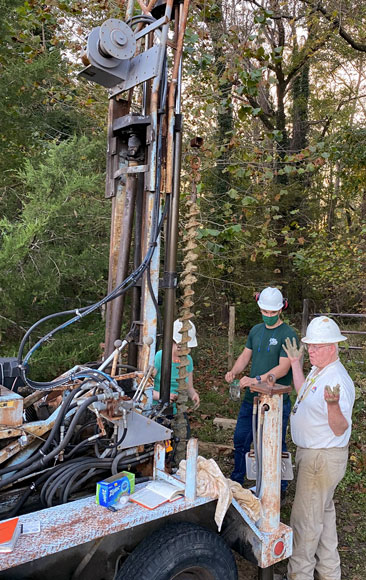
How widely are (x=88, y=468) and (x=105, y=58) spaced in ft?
7.77

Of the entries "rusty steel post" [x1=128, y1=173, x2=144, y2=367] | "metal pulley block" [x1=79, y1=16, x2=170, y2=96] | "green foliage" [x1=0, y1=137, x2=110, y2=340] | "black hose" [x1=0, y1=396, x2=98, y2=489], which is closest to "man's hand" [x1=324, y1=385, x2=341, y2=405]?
"rusty steel post" [x1=128, y1=173, x2=144, y2=367]

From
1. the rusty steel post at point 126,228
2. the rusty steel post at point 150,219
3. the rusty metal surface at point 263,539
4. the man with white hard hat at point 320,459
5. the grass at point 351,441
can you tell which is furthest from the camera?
the grass at point 351,441

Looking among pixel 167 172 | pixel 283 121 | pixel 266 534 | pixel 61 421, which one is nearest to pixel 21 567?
pixel 61 421

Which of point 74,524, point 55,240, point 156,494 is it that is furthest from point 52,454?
point 55,240

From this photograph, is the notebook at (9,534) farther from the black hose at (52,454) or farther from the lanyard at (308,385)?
the lanyard at (308,385)

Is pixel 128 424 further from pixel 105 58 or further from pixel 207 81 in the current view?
pixel 207 81

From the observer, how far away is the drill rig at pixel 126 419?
2301 millimetres

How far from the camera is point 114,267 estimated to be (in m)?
3.22

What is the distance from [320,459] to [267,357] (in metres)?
1.29

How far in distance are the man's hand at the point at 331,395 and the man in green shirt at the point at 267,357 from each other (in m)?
1.15

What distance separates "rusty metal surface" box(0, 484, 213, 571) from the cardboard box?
0.05m

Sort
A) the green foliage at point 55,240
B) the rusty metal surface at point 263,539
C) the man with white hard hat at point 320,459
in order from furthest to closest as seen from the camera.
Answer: the green foliage at point 55,240
the man with white hard hat at point 320,459
the rusty metal surface at point 263,539

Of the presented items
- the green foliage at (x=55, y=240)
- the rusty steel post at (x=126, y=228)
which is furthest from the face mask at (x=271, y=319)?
the green foliage at (x=55, y=240)

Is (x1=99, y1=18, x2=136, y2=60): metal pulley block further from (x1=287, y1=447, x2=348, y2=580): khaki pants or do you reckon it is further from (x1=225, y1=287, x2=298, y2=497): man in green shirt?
(x1=287, y1=447, x2=348, y2=580): khaki pants
